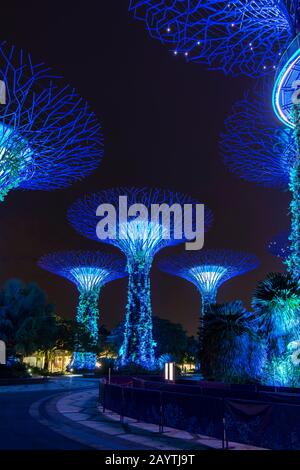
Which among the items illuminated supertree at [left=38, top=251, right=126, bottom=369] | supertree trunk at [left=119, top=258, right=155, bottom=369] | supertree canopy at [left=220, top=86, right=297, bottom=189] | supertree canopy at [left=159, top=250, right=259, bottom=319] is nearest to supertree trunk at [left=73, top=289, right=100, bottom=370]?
illuminated supertree at [left=38, top=251, right=126, bottom=369]

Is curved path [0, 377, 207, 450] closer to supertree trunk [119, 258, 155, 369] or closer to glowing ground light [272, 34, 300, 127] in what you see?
glowing ground light [272, 34, 300, 127]

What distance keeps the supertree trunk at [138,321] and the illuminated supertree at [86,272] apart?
708 inches

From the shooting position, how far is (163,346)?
82.2 meters

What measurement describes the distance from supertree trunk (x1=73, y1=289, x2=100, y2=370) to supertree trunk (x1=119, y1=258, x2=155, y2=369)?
61.3 ft

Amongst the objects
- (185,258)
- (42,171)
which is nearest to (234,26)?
(42,171)

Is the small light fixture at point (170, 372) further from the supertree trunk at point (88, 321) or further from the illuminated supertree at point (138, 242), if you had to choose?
the supertree trunk at point (88, 321)

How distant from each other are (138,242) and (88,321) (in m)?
24.0

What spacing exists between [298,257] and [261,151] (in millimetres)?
9574

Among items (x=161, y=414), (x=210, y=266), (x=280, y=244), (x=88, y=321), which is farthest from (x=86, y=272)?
(x=161, y=414)

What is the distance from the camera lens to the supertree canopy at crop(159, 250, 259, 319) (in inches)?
2341

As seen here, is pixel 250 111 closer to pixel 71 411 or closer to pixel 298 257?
pixel 298 257

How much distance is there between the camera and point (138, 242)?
40.0 m

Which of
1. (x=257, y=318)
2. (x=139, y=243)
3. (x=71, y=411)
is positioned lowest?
(x=71, y=411)

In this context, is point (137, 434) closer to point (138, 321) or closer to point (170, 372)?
point (170, 372)
